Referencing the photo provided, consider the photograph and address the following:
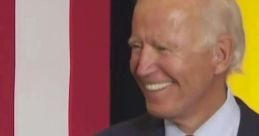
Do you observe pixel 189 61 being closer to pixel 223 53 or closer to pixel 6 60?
pixel 223 53

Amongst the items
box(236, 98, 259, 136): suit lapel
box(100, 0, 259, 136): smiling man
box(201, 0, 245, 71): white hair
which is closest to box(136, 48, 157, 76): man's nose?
box(100, 0, 259, 136): smiling man

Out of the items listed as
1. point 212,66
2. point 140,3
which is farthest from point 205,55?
point 140,3

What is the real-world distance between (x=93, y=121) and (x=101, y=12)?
276 mm

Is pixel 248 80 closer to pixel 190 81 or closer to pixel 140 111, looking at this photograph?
pixel 140 111

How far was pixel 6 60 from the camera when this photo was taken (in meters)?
1.73

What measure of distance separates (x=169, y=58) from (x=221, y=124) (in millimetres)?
170

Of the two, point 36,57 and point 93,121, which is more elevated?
point 36,57

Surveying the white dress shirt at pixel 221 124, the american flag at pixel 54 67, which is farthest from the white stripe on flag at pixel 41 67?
the white dress shirt at pixel 221 124

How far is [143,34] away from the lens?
1228mm

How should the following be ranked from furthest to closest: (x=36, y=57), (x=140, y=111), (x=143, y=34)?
(x=140, y=111), (x=36, y=57), (x=143, y=34)

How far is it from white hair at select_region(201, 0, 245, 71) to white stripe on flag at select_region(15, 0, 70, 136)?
594mm

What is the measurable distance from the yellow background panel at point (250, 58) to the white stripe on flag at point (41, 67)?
0.43 metres

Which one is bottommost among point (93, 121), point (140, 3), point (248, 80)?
point (93, 121)

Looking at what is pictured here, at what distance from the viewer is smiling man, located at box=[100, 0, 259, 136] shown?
4.00 ft
